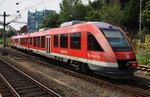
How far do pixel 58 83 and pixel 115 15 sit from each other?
4267cm

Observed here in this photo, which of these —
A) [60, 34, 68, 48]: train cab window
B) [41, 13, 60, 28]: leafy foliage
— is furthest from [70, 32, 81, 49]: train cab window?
[41, 13, 60, 28]: leafy foliage

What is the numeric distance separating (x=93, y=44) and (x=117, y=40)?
130cm

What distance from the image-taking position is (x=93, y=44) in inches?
666

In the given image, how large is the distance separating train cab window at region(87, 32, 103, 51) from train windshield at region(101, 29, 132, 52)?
624 millimetres

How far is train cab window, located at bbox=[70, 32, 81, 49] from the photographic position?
18.8m

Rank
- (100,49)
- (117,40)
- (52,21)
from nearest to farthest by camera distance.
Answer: (100,49)
(117,40)
(52,21)

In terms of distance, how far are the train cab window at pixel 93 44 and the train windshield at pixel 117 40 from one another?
0.62m

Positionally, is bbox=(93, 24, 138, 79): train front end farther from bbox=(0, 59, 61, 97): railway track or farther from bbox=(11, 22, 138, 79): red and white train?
bbox=(0, 59, 61, 97): railway track

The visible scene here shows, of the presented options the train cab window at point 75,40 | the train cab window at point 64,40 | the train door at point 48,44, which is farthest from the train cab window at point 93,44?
the train door at point 48,44

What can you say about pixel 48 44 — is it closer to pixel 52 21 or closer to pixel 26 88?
pixel 26 88

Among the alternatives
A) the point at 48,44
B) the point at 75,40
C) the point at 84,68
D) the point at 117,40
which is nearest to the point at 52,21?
the point at 48,44

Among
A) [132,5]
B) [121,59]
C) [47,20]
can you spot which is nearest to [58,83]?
[121,59]

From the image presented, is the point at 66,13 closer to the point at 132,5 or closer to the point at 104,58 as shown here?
the point at 132,5

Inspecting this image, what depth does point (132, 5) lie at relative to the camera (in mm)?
66188
